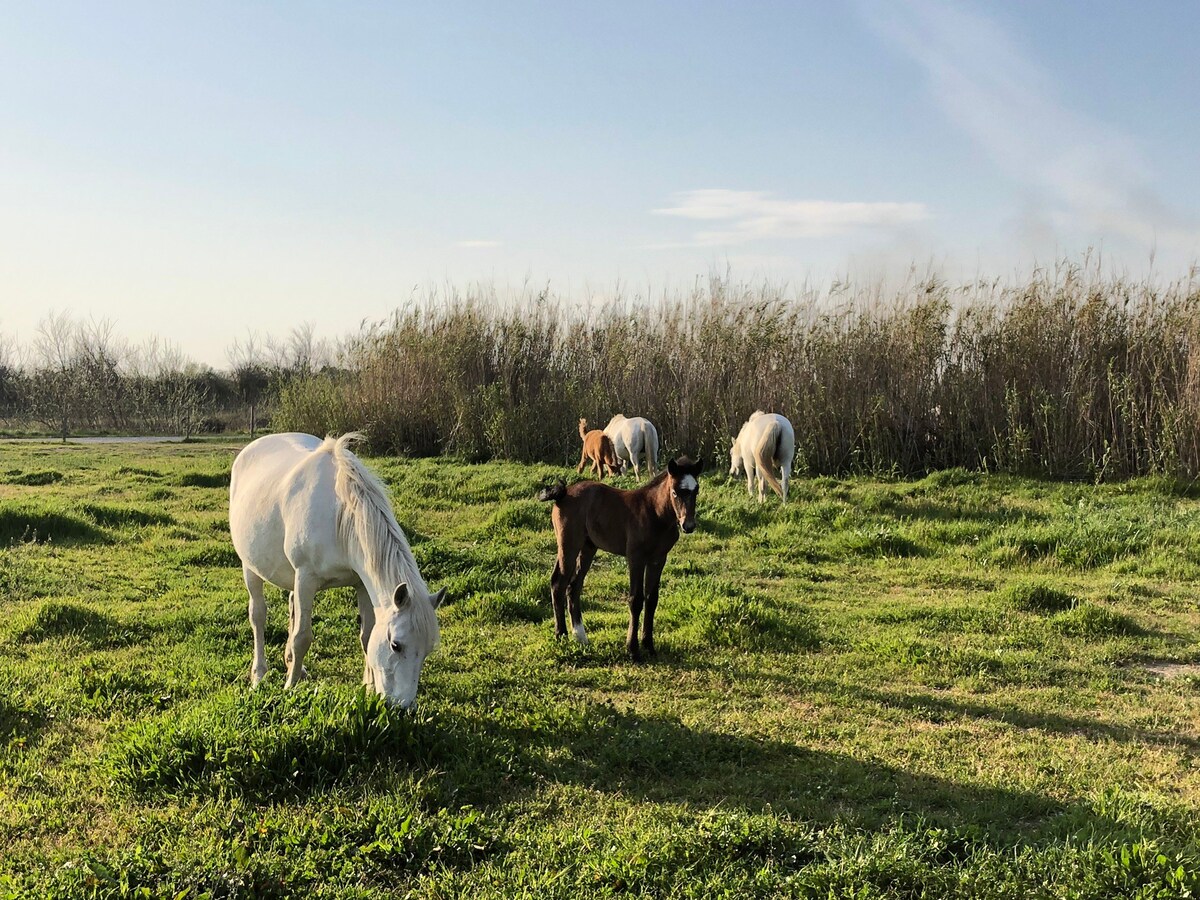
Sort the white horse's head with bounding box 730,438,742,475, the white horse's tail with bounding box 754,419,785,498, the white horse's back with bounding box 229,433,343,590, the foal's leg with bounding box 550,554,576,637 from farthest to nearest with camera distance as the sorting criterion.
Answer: the white horse's head with bounding box 730,438,742,475 < the white horse's tail with bounding box 754,419,785,498 < the foal's leg with bounding box 550,554,576,637 < the white horse's back with bounding box 229,433,343,590

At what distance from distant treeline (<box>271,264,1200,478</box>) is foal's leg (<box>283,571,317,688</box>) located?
10.4 metres

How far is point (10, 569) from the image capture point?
26.1 ft

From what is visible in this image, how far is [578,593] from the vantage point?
6.10m

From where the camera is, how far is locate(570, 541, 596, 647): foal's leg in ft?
19.7

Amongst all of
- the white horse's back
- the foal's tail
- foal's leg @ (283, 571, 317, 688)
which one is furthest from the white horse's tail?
foal's leg @ (283, 571, 317, 688)

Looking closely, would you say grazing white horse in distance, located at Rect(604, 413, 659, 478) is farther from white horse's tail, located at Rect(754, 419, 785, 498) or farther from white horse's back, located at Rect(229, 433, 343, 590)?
white horse's back, located at Rect(229, 433, 343, 590)

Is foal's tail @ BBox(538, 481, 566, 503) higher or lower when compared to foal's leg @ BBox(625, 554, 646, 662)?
higher

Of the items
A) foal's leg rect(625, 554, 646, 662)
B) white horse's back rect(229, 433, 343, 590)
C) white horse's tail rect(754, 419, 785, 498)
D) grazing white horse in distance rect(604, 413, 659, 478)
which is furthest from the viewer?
grazing white horse in distance rect(604, 413, 659, 478)

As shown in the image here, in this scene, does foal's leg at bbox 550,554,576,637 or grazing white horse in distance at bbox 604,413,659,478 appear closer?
foal's leg at bbox 550,554,576,637

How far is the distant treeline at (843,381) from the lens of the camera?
12.4 meters

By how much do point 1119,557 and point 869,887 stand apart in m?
7.07

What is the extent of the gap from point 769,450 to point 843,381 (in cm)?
329

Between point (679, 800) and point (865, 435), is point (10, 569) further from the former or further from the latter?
point (865, 435)

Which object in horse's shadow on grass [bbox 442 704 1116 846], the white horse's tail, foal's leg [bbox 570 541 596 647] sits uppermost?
the white horse's tail
